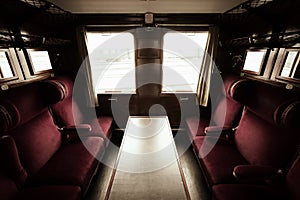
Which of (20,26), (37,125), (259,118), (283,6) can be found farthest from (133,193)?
(283,6)

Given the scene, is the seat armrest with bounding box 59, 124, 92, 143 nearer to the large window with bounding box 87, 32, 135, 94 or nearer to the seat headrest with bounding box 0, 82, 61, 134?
the seat headrest with bounding box 0, 82, 61, 134

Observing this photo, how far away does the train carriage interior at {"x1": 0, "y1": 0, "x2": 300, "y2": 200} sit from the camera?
1488 mm

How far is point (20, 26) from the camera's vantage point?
1920 mm

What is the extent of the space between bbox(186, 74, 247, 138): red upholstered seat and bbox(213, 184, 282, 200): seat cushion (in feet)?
3.21

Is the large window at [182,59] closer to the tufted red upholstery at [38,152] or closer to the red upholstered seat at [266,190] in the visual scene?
the tufted red upholstery at [38,152]

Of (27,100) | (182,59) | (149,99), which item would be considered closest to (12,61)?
(27,100)

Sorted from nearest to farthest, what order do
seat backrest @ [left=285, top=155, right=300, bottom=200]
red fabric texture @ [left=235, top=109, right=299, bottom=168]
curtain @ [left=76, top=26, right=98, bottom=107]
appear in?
seat backrest @ [left=285, top=155, right=300, bottom=200]
red fabric texture @ [left=235, top=109, right=299, bottom=168]
curtain @ [left=76, top=26, right=98, bottom=107]

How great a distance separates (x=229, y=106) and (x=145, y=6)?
194 cm

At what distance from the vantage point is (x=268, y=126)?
1.73 m

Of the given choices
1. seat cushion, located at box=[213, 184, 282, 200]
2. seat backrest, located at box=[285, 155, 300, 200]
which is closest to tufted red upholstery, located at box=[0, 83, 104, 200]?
seat cushion, located at box=[213, 184, 282, 200]

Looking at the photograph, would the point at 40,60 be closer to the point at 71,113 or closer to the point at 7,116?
the point at 71,113

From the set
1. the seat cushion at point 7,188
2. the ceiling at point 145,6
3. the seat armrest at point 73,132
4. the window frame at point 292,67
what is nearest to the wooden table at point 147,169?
the seat armrest at point 73,132

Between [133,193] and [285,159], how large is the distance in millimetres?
1398

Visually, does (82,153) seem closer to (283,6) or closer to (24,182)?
(24,182)
